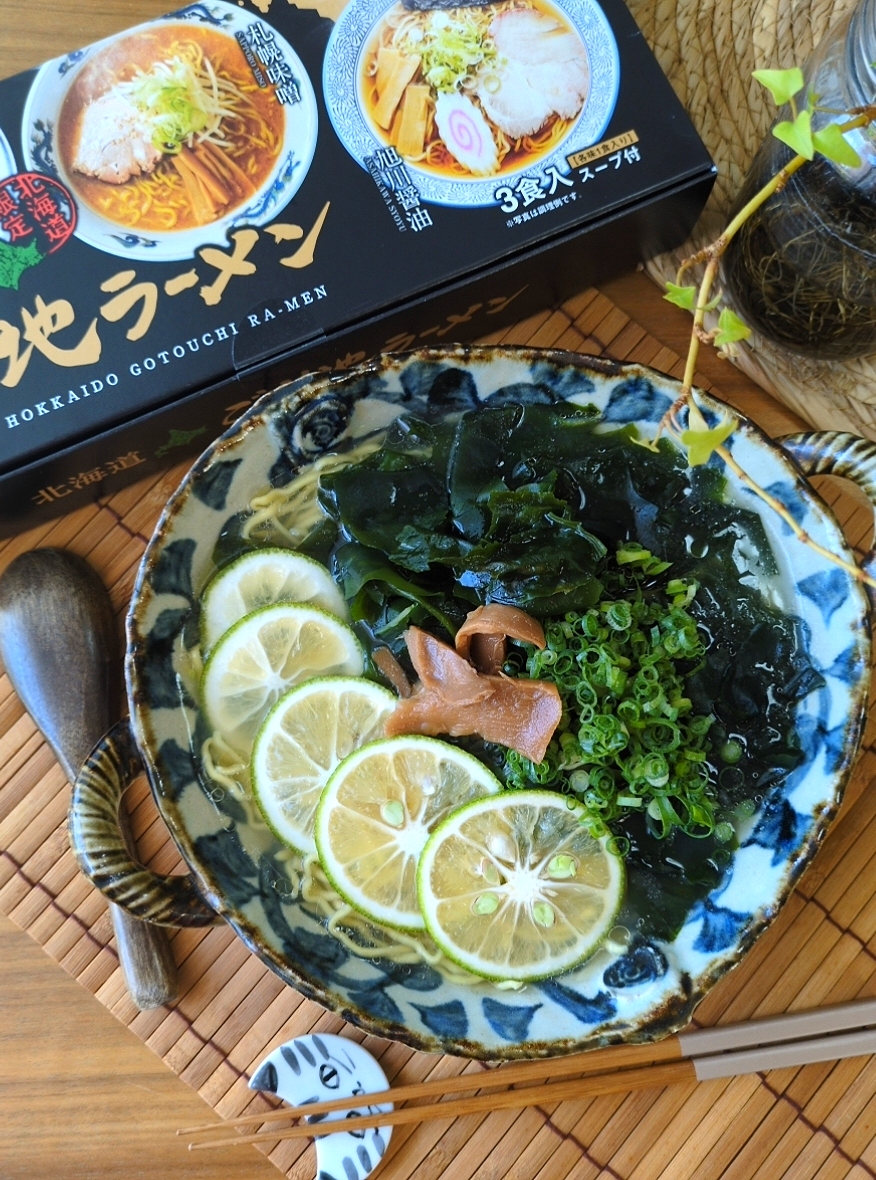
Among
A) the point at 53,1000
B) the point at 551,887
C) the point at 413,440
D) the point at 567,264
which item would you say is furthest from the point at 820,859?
the point at 53,1000

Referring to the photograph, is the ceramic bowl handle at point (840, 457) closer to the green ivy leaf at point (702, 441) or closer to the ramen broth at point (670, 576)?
the ramen broth at point (670, 576)

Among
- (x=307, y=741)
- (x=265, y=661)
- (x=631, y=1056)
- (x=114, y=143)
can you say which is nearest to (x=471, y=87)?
(x=114, y=143)

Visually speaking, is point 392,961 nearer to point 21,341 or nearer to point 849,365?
point 21,341

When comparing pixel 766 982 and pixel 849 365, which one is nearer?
pixel 766 982

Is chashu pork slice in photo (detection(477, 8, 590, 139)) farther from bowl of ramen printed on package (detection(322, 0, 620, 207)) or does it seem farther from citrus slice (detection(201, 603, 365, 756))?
citrus slice (detection(201, 603, 365, 756))

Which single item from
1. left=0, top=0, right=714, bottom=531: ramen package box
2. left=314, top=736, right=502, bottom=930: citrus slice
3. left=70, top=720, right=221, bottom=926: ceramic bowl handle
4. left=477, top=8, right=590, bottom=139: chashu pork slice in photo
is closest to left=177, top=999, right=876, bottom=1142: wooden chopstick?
left=314, top=736, right=502, bottom=930: citrus slice

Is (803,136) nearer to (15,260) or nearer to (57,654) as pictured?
(15,260)

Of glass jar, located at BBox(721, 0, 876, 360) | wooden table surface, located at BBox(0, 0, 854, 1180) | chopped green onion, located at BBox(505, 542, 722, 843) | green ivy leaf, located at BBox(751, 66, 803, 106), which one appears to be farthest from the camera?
wooden table surface, located at BBox(0, 0, 854, 1180)
